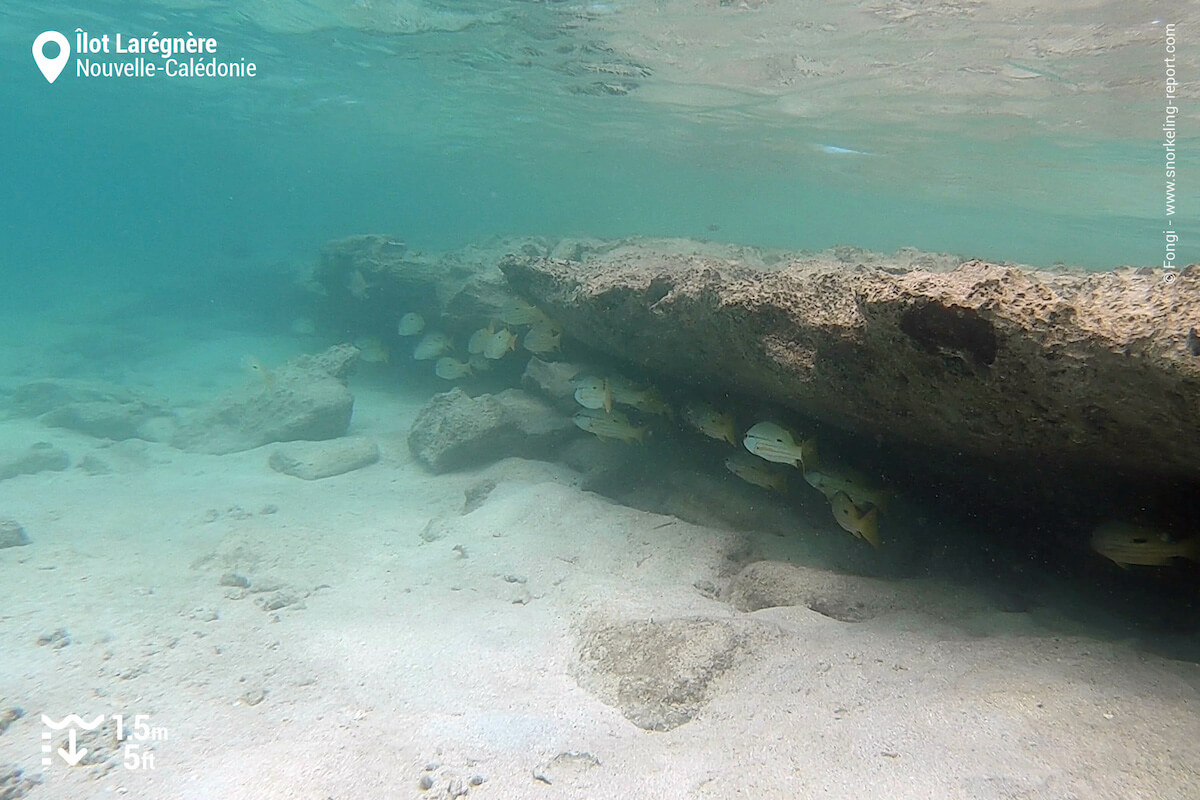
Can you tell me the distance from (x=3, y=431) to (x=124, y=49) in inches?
932

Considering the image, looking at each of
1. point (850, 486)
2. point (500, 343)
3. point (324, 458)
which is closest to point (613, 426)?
point (850, 486)

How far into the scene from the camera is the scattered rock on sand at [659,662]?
146 inches

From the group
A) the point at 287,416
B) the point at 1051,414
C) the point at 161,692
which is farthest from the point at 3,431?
the point at 1051,414

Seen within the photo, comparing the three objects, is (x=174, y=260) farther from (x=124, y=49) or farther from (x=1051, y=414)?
(x=1051, y=414)

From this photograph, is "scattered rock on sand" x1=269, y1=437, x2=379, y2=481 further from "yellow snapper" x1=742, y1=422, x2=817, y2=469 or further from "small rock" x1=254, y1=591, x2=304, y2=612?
"yellow snapper" x1=742, y1=422, x2=817, y2=469

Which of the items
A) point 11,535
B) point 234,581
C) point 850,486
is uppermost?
point 850,486

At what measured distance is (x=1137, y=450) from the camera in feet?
11.7

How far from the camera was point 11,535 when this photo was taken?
726cm

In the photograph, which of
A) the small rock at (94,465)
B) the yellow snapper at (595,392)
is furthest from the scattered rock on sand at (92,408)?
the yellow snapper at (595,392)

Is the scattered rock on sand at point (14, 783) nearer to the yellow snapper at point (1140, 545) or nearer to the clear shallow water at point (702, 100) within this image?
the yellow snapper at point (1140, 545)

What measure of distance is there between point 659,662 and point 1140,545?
9.74ft

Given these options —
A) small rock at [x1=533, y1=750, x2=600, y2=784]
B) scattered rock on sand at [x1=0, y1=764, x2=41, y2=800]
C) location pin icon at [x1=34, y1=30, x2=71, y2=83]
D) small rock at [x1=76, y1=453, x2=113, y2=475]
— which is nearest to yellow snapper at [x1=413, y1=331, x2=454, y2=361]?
small rock at [x1=76, y1=453, x2=113, y2=475]

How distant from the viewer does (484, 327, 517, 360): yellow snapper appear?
8.88 metres

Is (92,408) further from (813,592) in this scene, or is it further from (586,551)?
(813,592)
